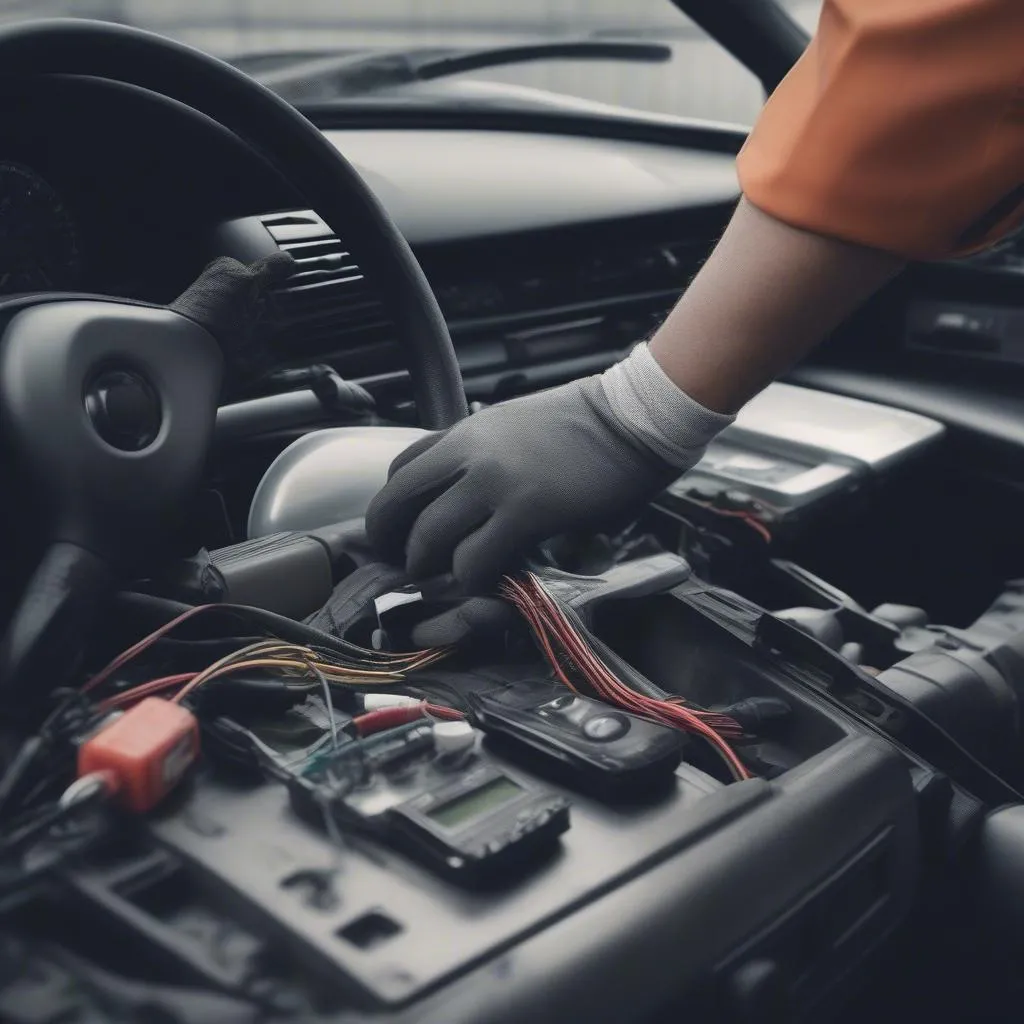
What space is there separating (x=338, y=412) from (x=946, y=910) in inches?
27.4

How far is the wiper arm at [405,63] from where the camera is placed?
1.48 m

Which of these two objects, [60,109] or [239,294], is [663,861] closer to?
[239,294]

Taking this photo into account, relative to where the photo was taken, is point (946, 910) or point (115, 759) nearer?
point (115, 759)

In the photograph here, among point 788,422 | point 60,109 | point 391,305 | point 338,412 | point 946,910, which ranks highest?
point 60,109

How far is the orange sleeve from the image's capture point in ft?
2.25

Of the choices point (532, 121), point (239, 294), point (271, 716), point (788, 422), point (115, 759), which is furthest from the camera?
point (532, 121)

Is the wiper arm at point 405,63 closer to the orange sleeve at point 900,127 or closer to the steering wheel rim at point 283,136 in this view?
the steering wheel rim at point 283,136

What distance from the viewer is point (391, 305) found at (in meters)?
0.94

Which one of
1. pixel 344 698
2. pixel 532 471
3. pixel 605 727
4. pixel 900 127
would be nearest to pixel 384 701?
pixel 344 698

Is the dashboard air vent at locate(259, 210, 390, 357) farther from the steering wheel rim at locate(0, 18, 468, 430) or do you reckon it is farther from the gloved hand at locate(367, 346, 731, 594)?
the gloved hand at locate(367, 346, 731, 594)

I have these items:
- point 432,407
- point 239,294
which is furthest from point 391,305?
point 239,294

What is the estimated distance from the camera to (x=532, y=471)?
0.82m

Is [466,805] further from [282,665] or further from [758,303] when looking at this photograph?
[758,303]

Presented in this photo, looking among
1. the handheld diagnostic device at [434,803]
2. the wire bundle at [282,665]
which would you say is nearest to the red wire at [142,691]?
the wire bundle at [282,665]
